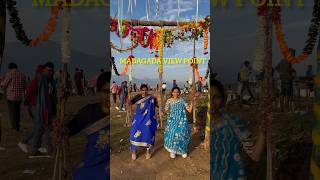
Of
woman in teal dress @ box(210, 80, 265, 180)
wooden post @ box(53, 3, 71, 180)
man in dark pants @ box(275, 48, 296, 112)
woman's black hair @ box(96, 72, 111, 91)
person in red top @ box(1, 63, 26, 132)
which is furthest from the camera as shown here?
man in dark pants @ box(275, 48, 296, 112)

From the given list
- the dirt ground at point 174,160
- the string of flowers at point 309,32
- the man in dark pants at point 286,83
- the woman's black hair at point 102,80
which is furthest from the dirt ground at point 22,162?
the man in dark pants at point 286,83

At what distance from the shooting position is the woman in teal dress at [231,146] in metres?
2.65

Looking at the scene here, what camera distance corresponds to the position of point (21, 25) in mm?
3889

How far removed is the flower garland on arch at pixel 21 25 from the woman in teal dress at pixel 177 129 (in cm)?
354

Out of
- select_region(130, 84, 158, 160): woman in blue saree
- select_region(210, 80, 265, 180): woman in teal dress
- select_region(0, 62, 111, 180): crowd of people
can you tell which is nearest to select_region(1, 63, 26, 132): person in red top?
select_region(0, 62, 111, 180): crowd of people

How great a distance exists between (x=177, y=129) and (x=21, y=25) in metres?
4.03

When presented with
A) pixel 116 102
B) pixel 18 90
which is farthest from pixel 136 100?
pixel 116 102

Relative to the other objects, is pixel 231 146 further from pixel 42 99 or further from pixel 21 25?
pixel 42 99

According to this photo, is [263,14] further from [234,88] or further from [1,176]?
[234,88]

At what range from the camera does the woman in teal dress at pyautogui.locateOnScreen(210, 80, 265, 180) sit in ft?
8.70

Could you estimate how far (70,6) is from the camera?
369 centimetres

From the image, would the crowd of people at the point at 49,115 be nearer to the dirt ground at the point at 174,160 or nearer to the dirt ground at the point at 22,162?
the dirt ground at the point at 22,162

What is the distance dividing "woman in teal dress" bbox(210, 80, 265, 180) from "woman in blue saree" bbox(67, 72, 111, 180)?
2.30 feet

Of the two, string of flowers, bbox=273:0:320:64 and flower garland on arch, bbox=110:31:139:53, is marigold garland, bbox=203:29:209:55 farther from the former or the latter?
string of flowers, bbox=273:0:320:64
